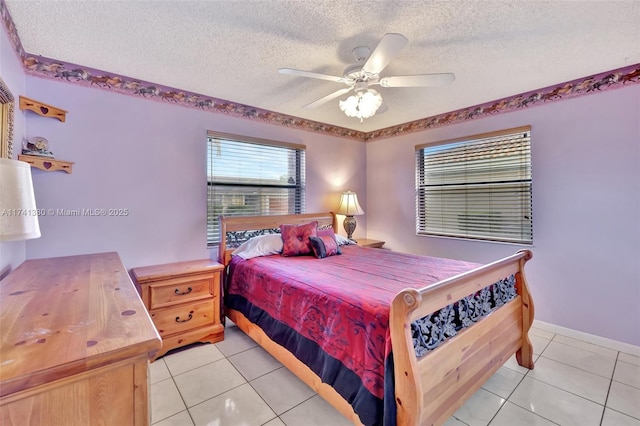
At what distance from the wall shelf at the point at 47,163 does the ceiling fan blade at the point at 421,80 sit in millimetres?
2500

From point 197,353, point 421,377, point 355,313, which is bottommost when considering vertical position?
point 197,353

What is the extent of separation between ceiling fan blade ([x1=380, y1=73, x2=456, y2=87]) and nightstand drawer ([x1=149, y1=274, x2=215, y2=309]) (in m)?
2.19

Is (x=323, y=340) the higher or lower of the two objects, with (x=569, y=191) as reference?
lower

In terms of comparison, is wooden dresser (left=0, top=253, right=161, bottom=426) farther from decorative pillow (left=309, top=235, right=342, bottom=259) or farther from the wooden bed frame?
decorative pillow (left=309, top=235, right=342, bottom=259)

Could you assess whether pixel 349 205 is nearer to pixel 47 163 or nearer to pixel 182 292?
pixel 182 292

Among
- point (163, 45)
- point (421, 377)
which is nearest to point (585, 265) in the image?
point (421, 377)

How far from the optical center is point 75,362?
2.43ft

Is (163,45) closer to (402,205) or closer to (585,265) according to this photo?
(402,205)

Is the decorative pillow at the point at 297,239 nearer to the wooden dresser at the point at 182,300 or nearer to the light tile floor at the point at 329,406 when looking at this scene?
the wooden dresser at the point at 182,300

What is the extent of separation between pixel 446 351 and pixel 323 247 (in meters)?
1.62

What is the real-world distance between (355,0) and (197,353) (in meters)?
2.81

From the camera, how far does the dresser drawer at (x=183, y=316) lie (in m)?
2.37

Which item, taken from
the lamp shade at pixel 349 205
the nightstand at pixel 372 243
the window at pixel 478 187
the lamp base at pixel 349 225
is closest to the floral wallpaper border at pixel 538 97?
the window at pixel 478 187

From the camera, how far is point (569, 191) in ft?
8.86
